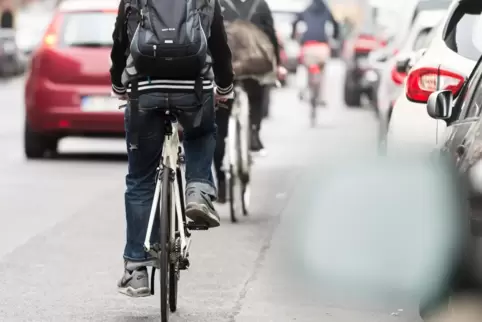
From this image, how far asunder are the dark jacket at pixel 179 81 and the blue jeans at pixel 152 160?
11cm

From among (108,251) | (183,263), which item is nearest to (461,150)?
(183,263)

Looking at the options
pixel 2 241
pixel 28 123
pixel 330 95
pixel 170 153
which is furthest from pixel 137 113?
pixel 330 95

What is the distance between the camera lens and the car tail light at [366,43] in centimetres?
2899

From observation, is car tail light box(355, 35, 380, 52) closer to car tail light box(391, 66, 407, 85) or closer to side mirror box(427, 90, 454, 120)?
car tail light box(391, 66, 407, 85)

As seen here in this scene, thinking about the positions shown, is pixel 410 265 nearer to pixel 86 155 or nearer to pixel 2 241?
pixel 2 241

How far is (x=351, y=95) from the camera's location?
30672 mm

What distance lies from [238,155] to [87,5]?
5.70 meters

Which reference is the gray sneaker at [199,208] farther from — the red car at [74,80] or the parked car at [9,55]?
the parked car at [9,55]

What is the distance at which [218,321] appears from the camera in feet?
24.3

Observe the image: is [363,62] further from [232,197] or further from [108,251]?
[108,251]

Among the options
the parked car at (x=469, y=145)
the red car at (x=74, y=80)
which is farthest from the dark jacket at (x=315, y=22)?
the parked car at (x=469, y=145)

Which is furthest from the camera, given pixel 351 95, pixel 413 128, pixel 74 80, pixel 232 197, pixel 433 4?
pixel 351 95

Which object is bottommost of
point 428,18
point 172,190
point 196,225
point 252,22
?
point 428,18

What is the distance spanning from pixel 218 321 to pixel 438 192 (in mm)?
1233
